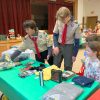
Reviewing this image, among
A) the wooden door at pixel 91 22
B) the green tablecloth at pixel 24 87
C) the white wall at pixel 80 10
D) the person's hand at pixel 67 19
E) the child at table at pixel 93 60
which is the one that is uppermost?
the white wall at pixel 80 10

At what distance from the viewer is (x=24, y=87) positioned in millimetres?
1430

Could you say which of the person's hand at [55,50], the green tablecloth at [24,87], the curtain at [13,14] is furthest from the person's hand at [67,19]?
the curtain at [13,14]

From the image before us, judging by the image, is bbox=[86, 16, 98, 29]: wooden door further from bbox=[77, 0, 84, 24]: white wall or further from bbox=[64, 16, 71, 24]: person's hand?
bbox=[64, 16, 71, 24]: person's hand

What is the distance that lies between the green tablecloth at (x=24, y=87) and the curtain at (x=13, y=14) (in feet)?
10.1

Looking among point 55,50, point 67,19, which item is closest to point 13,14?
point 55,50

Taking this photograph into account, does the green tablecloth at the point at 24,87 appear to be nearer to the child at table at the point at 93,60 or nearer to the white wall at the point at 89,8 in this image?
the child at table at the point at 93,60

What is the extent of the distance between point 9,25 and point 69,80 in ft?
12.0

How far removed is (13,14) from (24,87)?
12.0ft

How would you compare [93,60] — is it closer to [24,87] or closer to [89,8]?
[24,87]

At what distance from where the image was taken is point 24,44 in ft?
7.66

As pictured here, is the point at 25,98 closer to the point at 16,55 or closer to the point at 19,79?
the point at 19,79

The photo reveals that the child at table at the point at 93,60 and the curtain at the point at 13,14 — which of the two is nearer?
the child at table at the point at 93,60

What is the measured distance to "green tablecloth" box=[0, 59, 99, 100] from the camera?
1.28 metres

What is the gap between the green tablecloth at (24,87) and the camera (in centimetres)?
128
